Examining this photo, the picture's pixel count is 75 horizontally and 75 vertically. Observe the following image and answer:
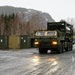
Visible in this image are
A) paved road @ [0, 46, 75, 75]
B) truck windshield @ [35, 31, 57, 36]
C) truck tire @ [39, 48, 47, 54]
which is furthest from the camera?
truck tire @ [39, 48, 47, 54]

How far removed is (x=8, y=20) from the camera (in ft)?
384

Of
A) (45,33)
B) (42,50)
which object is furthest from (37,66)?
(42,50)

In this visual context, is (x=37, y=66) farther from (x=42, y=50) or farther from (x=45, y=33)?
(x=42, y=50)

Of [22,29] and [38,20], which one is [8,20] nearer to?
[22,29]

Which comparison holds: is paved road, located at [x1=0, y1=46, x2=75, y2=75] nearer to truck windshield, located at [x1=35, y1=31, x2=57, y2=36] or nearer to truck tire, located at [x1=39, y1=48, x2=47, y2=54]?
truck windshield, located at [x1=35, y1=31, x2=57, y2=36]

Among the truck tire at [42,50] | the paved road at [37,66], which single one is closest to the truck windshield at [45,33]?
the truck tire at [42,50]

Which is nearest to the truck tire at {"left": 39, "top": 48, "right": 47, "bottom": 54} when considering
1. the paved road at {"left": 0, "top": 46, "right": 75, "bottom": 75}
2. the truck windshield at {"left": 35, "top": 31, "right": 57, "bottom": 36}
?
Answer: the truck windshield at {"left": 35, "top": 31, "right": 57, "bottom": 36}

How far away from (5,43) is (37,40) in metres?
19.5

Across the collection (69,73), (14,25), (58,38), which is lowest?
(69,73)

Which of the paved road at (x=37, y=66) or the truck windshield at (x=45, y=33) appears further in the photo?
the truck windshield at (x=45, y=33)

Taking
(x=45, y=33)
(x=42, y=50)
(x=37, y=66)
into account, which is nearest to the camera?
(x=37, y=66)

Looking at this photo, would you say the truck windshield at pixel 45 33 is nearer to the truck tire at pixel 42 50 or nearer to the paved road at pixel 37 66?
the truck tire at pixel 42 50

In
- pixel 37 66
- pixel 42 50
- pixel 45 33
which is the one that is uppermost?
pixel 45 33

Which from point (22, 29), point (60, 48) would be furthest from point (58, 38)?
point (22, 29)
